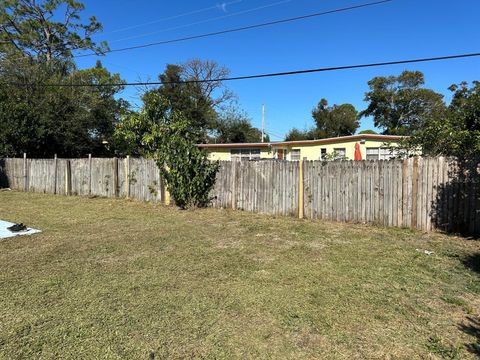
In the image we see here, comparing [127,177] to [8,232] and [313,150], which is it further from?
[313,150]

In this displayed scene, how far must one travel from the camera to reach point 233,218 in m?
9.72

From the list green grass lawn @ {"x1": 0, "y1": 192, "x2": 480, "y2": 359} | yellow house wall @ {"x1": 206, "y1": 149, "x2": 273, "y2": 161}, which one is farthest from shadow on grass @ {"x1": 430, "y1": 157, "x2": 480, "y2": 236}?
yellow house wall @ {"x1": 206, "y1": 149, "x2": 273, "y2": 161}

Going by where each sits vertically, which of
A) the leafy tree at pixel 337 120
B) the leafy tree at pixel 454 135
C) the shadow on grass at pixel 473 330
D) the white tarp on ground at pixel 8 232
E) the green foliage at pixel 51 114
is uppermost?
the leafy tree at pixel 337 120

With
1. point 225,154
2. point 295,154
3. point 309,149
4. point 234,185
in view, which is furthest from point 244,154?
point 234,185

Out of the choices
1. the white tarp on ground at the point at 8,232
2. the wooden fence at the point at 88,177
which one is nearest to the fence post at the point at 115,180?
the wooden fence at the point at 88,177

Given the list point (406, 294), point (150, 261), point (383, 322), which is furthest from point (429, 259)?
point (150, 261)

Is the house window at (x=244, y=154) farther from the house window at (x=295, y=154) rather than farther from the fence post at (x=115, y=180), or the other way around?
the fence post at (x=115, y=180)

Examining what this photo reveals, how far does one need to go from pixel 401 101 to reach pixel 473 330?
166 ft

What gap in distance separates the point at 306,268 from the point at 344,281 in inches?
27.0

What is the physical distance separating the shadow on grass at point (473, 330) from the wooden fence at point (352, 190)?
4.28 m

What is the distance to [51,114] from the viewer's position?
22.7 metres

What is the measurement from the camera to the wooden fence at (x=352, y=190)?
7520 millimetres

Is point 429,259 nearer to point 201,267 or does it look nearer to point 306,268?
point 306,268

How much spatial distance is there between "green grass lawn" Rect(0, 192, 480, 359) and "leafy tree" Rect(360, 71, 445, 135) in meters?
44.8
